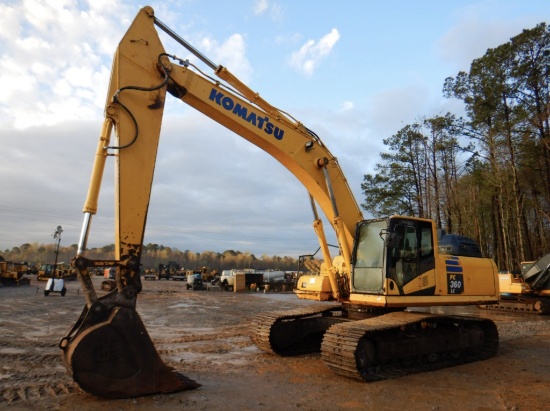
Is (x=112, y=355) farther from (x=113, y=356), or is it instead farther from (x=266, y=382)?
(x=266, y=382)

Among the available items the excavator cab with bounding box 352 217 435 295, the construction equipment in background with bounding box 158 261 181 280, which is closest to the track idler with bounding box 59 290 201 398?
the excavator cab with bounding box 352 217 435 295

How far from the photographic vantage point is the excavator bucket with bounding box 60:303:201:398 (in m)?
4.74

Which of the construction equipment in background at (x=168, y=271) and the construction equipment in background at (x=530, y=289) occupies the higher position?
the construction equipment in background at (x=168, y=271)

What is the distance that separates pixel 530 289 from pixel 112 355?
17.6 metres

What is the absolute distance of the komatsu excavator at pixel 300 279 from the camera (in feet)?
16.6

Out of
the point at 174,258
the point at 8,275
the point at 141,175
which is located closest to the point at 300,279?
the point at 141,175

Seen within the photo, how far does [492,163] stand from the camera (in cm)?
2820

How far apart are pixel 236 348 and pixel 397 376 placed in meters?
3.58

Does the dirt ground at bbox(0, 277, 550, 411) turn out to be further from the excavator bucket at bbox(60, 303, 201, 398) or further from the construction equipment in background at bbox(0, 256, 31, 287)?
the construction equipment in background at bbox(0, 256, 31, 287)

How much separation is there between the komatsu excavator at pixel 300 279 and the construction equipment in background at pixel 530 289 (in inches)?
388

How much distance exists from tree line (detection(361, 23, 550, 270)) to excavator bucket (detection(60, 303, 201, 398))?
26249mm

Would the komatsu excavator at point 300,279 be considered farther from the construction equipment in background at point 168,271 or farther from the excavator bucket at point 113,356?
the construction equipment in background at point 168,271

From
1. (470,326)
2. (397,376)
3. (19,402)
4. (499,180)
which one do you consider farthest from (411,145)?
(19,402)

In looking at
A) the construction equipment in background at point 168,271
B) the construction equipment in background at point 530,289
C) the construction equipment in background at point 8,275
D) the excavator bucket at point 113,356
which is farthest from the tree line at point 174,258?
the excavator bucket at point 113,356
